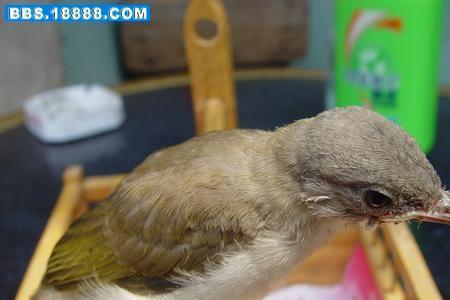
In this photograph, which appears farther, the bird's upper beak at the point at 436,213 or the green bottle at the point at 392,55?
the green bottle at the point at 392,55

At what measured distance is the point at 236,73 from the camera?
132 centimetres

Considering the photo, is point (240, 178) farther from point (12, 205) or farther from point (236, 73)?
point (236, 73)

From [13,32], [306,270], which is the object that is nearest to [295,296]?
[306,270]

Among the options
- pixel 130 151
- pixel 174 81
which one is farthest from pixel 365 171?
pixel 174 81

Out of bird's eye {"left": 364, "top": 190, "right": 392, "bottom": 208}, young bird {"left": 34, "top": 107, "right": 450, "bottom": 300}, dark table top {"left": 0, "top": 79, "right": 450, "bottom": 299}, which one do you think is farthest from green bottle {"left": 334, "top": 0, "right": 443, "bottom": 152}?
bird's eye {"left": 364, "top": 190, "right": 392, "bottom": 208}

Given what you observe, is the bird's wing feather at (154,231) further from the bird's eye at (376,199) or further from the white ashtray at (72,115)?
the white ashtray at (72,115)

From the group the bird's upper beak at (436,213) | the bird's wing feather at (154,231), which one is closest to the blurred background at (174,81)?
the bird's wing feather at (154,231)

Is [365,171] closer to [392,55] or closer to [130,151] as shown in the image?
[392,55]

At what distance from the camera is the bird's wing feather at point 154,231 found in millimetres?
527

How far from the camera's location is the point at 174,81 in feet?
4.14

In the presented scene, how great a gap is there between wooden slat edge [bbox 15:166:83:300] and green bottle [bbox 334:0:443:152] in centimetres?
41

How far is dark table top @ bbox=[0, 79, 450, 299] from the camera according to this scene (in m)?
0.78

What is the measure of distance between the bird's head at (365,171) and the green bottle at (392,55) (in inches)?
15.1

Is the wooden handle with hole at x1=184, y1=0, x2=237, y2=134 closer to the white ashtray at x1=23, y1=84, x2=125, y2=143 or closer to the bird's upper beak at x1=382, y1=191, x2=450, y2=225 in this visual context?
the white ashtray at x1=23, y1=84, x2=125, y2=143
